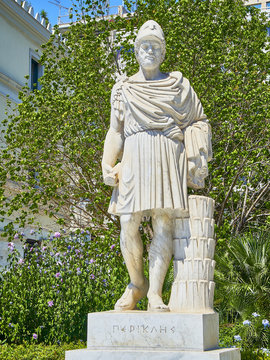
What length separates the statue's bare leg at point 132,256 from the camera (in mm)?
5652

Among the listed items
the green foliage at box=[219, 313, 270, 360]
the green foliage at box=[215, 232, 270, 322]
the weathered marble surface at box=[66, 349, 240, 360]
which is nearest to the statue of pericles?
the weathered marble surface at box=[66, 349, 240, 360]

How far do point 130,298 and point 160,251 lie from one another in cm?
55

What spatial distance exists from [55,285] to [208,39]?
21.5ft

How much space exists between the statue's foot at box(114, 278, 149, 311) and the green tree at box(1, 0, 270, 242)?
6119 mm

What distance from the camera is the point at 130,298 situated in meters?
5.68

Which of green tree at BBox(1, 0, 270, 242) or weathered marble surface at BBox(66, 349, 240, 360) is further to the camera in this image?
green tree at BBox(1, 0, 270, 242)

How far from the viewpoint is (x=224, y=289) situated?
33.1 feet

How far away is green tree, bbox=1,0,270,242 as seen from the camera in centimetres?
1240

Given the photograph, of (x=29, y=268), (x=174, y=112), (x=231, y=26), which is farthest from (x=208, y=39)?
(x=174, y=112)

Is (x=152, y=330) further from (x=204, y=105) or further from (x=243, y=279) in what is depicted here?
(x=204, y=105)

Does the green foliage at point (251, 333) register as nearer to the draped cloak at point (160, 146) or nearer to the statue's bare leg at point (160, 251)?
the statue's bare leg at point (160, 251)

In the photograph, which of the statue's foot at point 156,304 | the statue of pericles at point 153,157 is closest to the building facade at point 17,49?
the statue of pericles at point 153,157

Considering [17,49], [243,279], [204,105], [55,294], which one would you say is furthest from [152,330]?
[17,49]

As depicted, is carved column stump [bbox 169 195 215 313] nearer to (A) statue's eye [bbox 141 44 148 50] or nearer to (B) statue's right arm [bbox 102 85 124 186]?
(B) statue's right arm [bbox 102 85 124 186]
